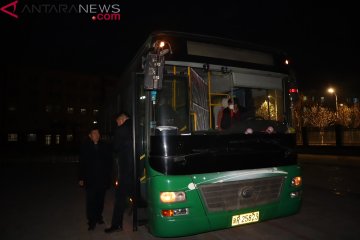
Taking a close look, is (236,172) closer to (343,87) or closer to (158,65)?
(158,65)

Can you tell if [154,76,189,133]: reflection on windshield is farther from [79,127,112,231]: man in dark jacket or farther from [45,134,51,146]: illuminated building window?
[45,134,51,146]: illuminated building window

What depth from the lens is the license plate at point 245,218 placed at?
15.2 ft

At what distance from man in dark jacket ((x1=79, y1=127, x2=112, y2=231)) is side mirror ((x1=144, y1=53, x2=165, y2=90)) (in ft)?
6.68

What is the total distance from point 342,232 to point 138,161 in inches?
152

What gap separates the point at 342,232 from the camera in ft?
17.9

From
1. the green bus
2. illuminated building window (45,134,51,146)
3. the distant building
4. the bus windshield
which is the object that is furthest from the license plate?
illuminated building window (45,134,51,146)

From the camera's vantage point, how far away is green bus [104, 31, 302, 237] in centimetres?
441

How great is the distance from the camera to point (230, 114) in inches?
199

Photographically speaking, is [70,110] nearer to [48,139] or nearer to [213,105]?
[48,139]

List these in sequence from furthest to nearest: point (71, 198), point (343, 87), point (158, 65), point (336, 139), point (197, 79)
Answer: point (343, 87) < point (336, 139) < point (71, 198) < point (197, 79) < point (158, 65)

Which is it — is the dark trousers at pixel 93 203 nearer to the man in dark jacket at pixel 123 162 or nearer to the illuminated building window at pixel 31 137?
the man in dark jacket at pixel 123 162

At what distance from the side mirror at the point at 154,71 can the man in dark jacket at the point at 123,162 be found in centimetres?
121

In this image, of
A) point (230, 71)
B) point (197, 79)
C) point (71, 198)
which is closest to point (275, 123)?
point (230, 71)

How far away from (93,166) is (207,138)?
2.47 metres
